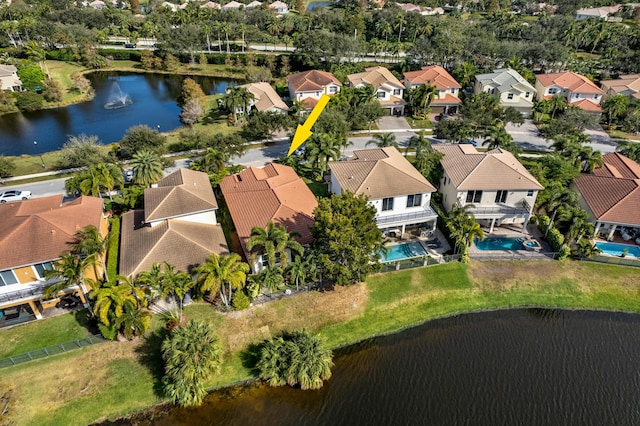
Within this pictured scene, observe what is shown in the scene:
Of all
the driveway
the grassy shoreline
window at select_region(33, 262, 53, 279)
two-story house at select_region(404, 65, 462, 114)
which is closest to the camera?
the grassy shoreline

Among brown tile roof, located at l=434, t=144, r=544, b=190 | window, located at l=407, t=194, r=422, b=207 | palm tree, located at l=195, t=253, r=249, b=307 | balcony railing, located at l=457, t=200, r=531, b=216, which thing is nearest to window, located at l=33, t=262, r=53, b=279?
palm tree, located at l=195, t=253, r=249, b=307

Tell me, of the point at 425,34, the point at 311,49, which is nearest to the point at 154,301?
the point at 311,49

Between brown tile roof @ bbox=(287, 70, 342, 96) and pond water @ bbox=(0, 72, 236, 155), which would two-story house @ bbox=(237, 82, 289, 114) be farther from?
pond water @ bbox=(0, 72, 236, 155)

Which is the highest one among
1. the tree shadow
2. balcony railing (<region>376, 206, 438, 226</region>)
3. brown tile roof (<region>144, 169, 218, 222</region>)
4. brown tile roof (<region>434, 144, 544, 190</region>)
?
brown tile roof (<region>144, 169, 218, 222</region>)

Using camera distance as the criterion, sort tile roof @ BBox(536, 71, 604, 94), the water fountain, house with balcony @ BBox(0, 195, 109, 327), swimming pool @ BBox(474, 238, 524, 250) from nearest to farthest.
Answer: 1. house with balcony @ BBox(0, 195, 109, 327)
2. swimming pool @ BBox(474, 238, 524, 250)
3. tile roof @ BBox(536, 71, 604, 94)
4. the water fountain

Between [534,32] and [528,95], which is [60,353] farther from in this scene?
[534,32]
